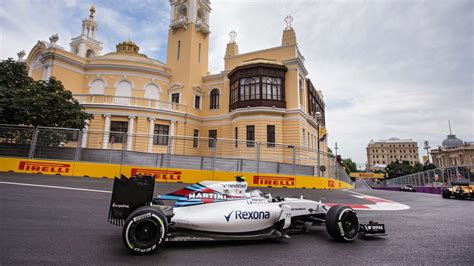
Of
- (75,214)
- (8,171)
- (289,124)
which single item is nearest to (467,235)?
(75,214)

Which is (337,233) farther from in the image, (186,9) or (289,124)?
(186,9)

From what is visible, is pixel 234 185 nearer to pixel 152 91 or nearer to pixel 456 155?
pixel 152 91

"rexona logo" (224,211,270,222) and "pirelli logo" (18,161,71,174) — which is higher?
"pirelli logo" (18,161,71,174)

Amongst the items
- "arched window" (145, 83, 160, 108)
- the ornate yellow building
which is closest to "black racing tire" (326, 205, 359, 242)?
the ornate yellow building

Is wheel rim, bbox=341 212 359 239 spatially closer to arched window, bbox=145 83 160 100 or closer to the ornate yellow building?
the ornate yellow building

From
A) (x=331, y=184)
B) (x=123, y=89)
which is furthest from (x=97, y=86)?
(x=331, y=184)

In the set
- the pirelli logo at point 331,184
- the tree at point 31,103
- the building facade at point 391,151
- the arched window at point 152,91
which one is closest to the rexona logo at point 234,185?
the pirelli logo at point 331,184

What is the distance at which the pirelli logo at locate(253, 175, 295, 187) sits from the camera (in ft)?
44.7

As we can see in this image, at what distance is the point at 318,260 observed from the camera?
11.0 ft

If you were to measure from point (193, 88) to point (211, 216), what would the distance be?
94.6 ft

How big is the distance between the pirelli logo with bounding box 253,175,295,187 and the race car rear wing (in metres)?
10.3

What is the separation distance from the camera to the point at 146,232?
335 cm

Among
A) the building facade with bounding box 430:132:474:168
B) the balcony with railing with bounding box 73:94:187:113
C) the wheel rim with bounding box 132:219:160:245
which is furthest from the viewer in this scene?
the building facade with bounding box 430:132:474:168

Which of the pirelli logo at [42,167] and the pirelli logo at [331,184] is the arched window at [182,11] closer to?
the pirelli logo at [42,167]
